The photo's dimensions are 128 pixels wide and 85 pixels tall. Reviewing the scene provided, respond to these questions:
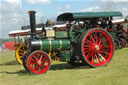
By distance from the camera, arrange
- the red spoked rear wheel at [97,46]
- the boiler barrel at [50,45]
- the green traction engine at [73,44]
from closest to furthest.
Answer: the green traction engine at [73,44] < the boiler barrel at [50,45] < the red spoked rear wheel at [97,46]

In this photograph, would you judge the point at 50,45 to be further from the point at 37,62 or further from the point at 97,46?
the point at 97,46

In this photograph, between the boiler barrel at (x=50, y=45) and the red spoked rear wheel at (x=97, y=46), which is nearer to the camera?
the boiler barrel at (x=50, y=45)

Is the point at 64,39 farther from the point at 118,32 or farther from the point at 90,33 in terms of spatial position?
the point at 118,32

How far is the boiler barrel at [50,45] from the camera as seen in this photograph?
668 centimetres

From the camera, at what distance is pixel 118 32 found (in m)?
14.5

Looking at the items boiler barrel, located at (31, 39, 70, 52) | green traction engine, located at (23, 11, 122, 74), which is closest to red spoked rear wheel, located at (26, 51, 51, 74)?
green traction engine, located at (23, 11, 122, 74)

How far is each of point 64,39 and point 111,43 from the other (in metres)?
1.83

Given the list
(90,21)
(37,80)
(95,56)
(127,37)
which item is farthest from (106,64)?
(127,37)

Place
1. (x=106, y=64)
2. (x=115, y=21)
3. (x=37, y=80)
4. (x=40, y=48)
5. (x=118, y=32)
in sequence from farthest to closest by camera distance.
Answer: (x=115, y=21)
(x=118, y=32)
(x=106, y=64)
(x=40, y=48)
(x=37, y=80)

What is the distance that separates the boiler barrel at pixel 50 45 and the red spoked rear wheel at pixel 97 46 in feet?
2.28

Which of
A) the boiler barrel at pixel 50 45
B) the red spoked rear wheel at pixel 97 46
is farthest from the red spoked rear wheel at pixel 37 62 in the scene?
the red spoked rear wheel at pixel 97 46

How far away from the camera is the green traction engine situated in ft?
21.5

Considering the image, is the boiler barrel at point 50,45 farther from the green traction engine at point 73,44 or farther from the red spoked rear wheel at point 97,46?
the red spoked rear wheel at point 97,46

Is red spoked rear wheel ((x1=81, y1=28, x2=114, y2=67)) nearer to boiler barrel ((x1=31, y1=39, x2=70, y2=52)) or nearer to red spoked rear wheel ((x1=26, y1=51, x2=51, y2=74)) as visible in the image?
boiler barrel ((x1=31, y1=39, x2=70, y2=52))
